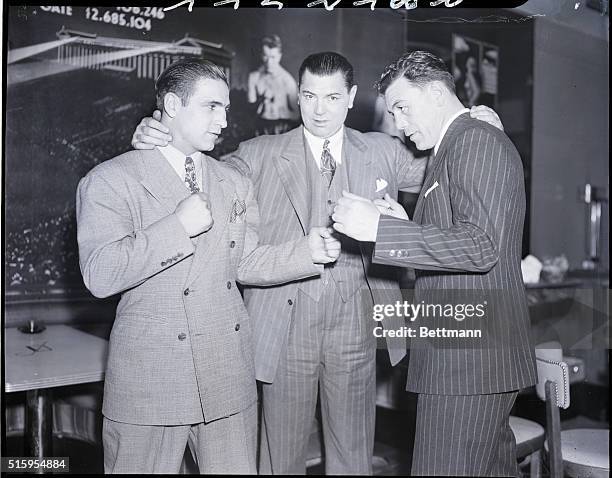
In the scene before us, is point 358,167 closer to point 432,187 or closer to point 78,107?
point 432,187

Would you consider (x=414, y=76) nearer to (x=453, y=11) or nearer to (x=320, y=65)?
(x=320, y=65)

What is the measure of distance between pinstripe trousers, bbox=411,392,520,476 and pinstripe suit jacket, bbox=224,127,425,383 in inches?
18.2

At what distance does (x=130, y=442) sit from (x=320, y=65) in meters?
1.46

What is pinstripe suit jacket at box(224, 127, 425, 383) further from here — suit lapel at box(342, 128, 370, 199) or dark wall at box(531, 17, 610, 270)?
dark wall at box(531, 17, 610, 270)

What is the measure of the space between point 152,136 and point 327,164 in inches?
27.4

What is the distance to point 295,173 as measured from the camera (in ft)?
7.78

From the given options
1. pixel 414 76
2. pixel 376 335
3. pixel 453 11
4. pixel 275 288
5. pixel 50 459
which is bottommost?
pixel 50 459

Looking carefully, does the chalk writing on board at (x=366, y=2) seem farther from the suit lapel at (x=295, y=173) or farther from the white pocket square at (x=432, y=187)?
the white pocket square at (x=432, y=187)

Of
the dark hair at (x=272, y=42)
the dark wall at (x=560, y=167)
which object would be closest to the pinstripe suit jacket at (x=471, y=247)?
the dark hair at (x=272, y=42)

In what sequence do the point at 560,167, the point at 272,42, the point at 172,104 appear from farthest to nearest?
the point at 560,167
the point at 272,42
the point at 172,104

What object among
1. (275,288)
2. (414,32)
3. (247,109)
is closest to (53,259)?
(247,109)

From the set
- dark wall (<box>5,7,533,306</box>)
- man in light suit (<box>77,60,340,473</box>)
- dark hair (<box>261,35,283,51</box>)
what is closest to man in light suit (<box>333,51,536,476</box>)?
man in light suit (<box>77,60,340,473</box>)

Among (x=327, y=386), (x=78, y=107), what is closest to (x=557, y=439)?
(x=327, y=386)

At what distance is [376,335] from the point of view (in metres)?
2.36
